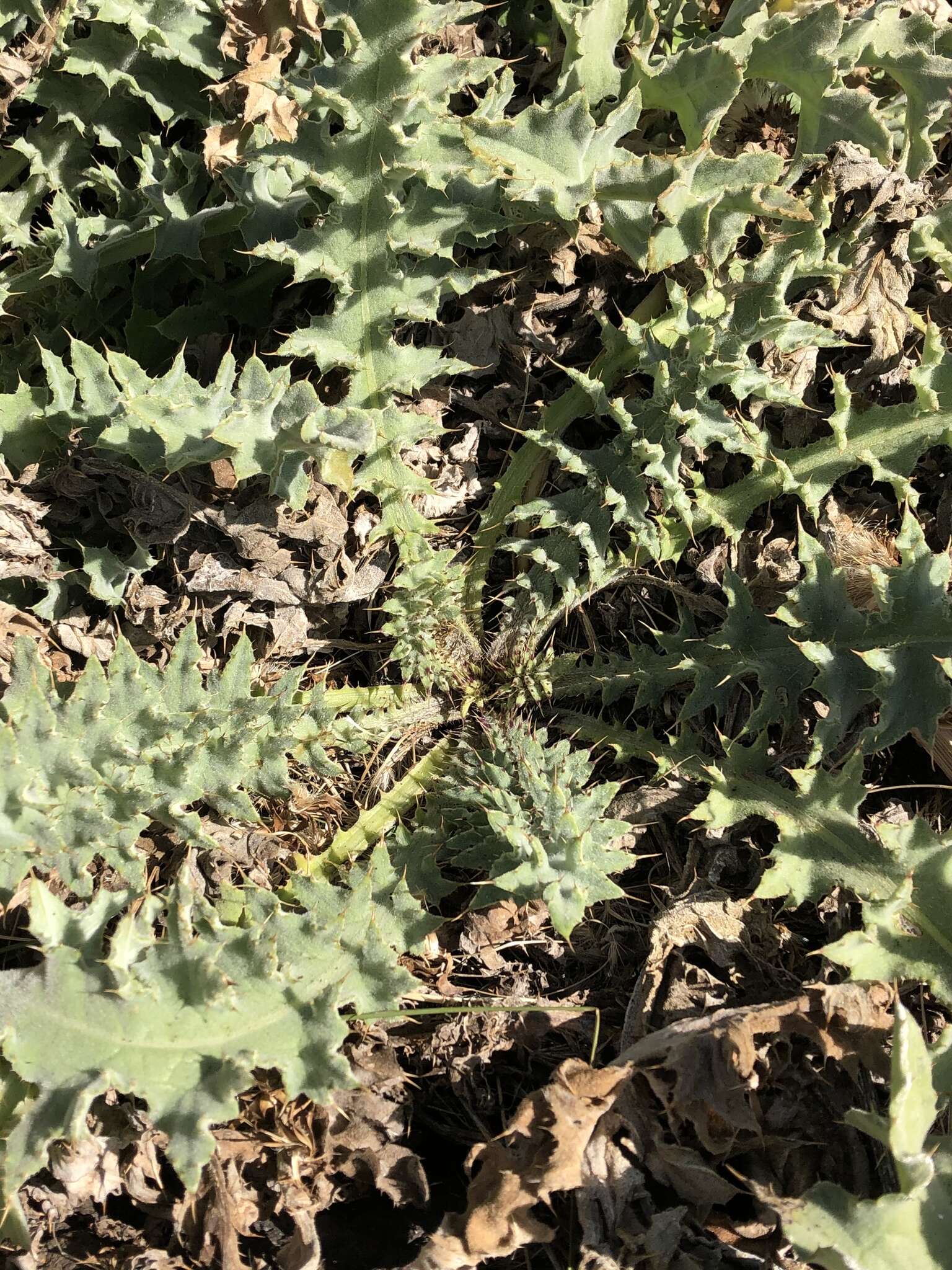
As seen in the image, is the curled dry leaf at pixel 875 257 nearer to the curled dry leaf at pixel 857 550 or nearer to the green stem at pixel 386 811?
the curled dry leaf at pixel 857 550

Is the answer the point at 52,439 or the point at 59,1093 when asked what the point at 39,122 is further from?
the point at 59,1093

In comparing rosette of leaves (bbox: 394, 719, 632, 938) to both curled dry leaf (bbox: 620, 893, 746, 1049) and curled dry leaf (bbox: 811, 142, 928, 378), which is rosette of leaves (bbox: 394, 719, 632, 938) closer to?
curled dry leaf (bbox: 620, 893, 746, 1049)

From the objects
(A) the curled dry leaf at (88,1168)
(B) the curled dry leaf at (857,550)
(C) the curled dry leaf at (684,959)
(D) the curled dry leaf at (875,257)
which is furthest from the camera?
(D) the curled dry leaf at (875,257)

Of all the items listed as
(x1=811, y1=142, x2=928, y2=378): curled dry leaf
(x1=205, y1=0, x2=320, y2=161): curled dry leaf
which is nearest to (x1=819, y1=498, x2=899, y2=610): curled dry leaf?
(x1=811, y1=142, x2=928, y2=378): curled dry leaf

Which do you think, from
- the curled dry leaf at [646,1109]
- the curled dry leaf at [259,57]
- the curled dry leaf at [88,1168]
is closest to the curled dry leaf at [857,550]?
the curled dry leaf at [646,1109]

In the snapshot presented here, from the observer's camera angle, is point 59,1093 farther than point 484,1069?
No

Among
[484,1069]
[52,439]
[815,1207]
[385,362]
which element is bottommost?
[484,1069]

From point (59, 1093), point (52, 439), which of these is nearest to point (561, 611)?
point (52, 439)

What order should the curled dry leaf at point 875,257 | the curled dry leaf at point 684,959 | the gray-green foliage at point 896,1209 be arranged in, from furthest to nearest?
the curled dry leaf at point 875,257 → the curled dry leaf at point 684,959 → the gray-green foliage at point 896,1209

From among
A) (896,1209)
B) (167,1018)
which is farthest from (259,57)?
(896,1209)
